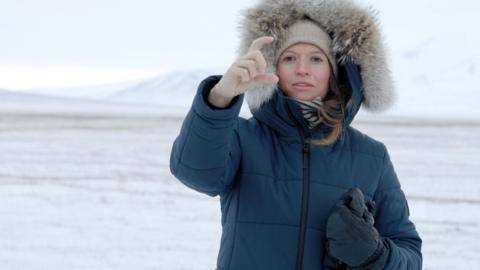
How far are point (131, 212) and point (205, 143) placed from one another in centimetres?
492

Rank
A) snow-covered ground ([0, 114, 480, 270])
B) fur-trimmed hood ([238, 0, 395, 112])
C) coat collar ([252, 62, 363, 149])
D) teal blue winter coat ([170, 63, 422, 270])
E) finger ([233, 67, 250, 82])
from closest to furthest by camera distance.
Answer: finger ([233, 67, 250, 82])
teal blue winter coat ([170, 63, 422, 270])
coat collar ([252, 62, 363, 149])
fur-trimmed hood ([238, 0, 395, 112])
snow-covered ground ([0, 114, 480, 270])

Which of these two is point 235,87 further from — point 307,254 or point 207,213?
point 207,213

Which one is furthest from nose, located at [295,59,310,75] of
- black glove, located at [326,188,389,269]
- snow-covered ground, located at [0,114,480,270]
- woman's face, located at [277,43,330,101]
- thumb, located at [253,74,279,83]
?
snow-covered ground, located at [0,114,480,270]

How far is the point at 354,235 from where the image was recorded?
1512 millimetres

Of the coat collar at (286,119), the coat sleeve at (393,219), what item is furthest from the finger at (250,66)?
the coat sleeve at (393,219)

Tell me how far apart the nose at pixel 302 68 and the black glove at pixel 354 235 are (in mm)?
341

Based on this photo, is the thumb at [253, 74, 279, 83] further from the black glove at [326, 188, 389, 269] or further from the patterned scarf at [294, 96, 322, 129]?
the black glove at [326, 188, 389, 269]

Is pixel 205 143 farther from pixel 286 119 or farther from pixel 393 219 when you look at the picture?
pixel 393 219

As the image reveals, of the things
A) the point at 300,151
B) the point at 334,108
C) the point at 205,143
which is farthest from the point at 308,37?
the point at 205,143

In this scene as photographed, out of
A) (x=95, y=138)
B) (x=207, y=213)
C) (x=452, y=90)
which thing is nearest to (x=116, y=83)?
(x=452, y=90)

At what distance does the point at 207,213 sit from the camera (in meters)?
6.39

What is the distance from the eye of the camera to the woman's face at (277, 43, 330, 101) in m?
1.71

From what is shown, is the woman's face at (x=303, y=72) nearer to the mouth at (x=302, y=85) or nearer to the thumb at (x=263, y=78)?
the mouth at (x=302, y=85)

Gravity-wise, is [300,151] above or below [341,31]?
below
